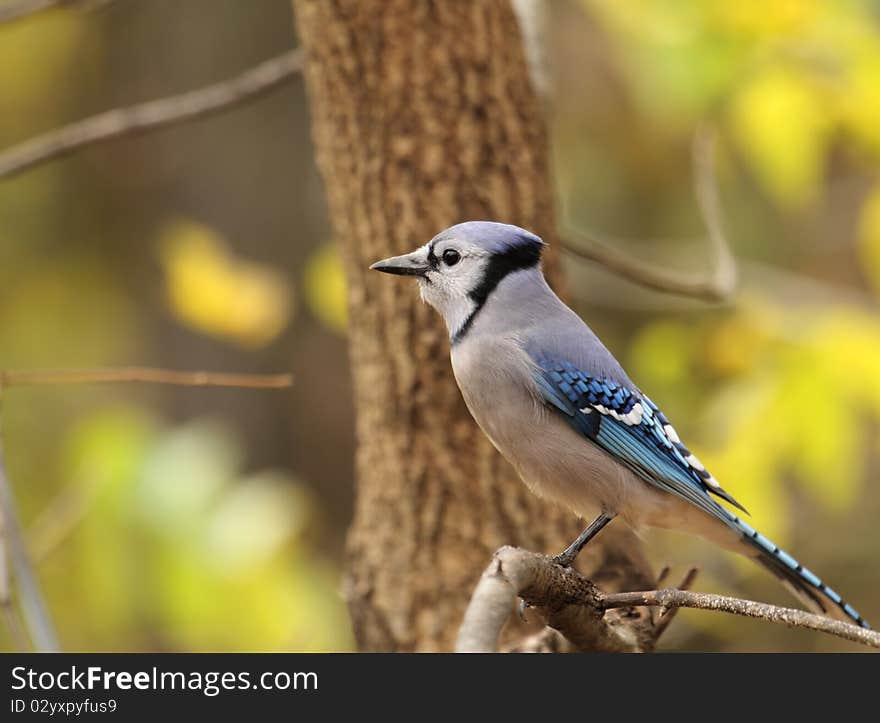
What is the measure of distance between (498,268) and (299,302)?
11.6ft

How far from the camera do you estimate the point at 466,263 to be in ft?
6.10

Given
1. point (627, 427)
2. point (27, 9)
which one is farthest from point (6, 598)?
point (27, 9)

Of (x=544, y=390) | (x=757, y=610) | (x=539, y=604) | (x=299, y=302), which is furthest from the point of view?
(x=299, y=302)

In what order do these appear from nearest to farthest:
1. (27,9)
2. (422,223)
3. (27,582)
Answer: (27,582)
(422,223)
(27,9)

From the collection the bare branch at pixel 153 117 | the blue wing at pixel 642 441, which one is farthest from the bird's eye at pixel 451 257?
the bare branch at pixel 153 117

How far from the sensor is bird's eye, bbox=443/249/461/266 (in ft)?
6.04

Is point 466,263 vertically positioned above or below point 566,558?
above

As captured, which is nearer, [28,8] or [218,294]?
[28,8]

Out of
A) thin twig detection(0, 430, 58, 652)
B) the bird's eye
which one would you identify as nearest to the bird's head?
the bird's eye

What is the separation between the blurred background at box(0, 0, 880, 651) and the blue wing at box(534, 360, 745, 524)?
3.03 ft

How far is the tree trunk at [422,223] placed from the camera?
2490mm

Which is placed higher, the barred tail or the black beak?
the black beak

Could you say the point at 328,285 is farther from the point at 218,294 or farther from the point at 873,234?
the point at 873,234

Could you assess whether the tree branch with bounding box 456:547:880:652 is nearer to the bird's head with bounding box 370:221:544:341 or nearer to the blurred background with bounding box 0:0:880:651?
the bird's head with bounding box 370:221:544:341
